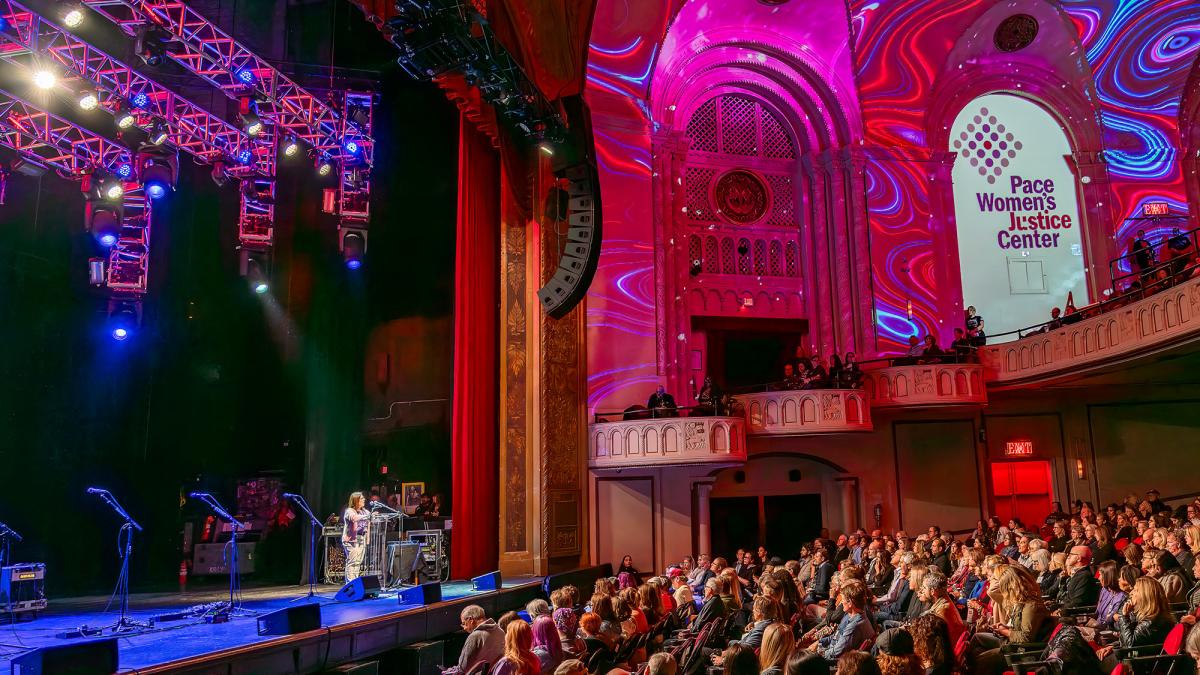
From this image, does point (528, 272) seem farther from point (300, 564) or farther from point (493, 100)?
point (300, 564)

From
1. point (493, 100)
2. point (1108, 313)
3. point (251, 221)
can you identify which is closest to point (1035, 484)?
point (1108, 313)

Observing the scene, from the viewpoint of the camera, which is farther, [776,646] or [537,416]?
[537,416]

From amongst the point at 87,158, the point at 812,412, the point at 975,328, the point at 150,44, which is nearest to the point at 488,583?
the point at 812,412

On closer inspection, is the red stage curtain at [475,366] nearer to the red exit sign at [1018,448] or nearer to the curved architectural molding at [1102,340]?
the curved architectural molding at [1102,340]

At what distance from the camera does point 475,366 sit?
1361 centimetres

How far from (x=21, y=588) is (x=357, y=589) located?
11.8 feet

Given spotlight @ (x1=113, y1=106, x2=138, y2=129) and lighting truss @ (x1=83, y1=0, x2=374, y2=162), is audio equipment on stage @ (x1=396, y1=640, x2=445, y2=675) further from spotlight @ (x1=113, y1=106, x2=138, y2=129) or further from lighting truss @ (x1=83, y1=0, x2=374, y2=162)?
lighting truss @ (x1=83, y1=0, x2=374, y2=162)

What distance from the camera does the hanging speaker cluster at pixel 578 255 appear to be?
10.4 m

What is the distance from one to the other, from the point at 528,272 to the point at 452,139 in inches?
107

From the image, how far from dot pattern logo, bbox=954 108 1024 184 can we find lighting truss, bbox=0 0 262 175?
14.7 meters

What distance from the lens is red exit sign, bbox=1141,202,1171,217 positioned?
18.5 metres

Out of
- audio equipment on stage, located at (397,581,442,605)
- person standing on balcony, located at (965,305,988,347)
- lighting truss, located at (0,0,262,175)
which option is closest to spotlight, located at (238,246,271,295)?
lighting truss, located at (0,0,262,175)

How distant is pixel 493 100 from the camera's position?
1054 centimetres

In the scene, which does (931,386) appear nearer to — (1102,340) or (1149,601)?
(1102,340)
